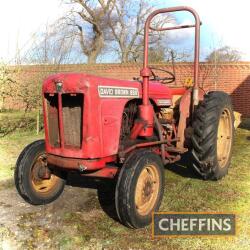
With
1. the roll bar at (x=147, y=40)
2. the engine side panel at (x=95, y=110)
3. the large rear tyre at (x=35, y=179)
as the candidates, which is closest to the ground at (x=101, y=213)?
the large rear tyre at (x=35, y=179)

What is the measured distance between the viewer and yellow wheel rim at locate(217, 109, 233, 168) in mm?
5594

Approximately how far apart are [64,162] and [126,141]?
775mm

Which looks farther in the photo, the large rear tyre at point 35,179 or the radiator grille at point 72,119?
the large rear tyre at point 35,179

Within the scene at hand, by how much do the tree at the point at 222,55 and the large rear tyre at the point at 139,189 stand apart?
10549 mm

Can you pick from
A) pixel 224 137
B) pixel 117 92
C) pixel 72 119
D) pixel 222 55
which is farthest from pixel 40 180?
pixel 222 55

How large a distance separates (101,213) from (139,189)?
0.66 meters

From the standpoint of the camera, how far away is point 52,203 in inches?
186

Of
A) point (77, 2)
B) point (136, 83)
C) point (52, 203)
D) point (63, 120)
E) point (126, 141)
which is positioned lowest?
point (52, 203)

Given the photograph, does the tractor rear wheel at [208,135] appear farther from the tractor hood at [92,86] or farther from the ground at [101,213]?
the tractor hood at [92,86]

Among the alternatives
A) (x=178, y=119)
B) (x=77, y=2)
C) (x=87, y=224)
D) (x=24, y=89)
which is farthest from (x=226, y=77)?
(x=77, y=2)

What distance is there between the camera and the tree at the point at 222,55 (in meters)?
14.7

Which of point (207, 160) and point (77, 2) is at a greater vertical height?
point (77, 2)

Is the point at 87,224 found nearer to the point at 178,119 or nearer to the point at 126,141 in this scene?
the point at 126,141

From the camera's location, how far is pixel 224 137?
226 inches
